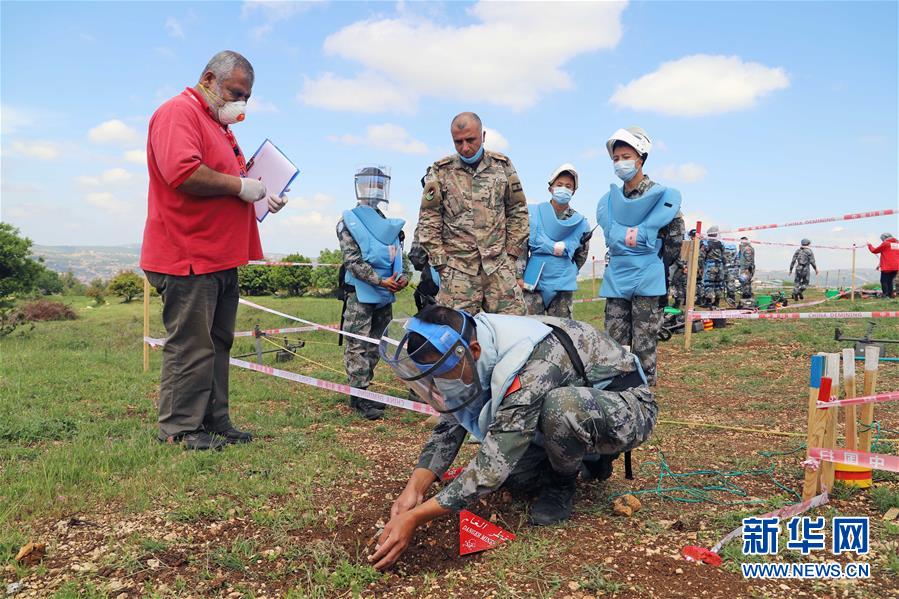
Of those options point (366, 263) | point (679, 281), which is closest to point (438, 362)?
point (366, 263)

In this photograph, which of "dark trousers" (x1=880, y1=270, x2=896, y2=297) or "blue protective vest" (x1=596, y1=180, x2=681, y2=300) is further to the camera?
"dark trousers" (x1=880, y1=270, x2=896, y2=297)

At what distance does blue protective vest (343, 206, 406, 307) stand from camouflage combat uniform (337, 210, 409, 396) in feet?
0.22

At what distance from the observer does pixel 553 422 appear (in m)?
2.61

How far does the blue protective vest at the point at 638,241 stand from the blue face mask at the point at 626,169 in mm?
156

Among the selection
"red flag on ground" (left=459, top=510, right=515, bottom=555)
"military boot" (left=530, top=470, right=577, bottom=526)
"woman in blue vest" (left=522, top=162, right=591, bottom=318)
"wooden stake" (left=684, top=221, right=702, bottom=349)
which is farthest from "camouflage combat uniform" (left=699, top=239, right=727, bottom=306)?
"red flag on ground" (left=459, top=510, right=515, bottom=555)

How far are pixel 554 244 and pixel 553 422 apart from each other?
4.02 metres

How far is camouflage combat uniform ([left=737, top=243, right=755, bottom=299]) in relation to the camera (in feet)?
52.8

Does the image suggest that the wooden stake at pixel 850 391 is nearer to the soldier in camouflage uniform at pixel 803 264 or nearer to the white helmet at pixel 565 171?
the white helmet at pixel 565 171

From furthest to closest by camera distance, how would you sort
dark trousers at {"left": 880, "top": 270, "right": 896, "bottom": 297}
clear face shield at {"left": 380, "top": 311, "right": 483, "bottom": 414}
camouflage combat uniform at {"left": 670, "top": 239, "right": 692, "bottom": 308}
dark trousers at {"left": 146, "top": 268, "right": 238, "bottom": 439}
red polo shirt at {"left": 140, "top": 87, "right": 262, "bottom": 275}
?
dark trousers at {"left": 880, "top": 270, "right": 896, "bottom": 297} < camouflage combat uniform at {"left": 670, "top": 239, "right": 692, "bottom": 308} < dark trousers at {"left": 146, "top": 268, "right": 238, "bottom": 439} < red polo shirt at {"left": 140, "top": 87, "right": 262, "bottom": 275} < clear face shield at {"left": 380, "top": 311, "right": 483, "bottom": 414}

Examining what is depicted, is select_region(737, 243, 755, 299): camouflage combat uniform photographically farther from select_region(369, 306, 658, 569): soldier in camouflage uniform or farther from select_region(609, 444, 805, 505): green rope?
select_region(369, 306, 658, 569): soldier in camouflage uniform

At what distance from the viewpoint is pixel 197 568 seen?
8.32 ft

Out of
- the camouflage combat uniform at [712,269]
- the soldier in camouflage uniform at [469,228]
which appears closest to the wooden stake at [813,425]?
the soldier in camouflage uniform at [469,228]

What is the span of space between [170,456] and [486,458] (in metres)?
2.18

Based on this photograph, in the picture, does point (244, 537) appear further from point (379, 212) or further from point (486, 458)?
point (379, 212)
